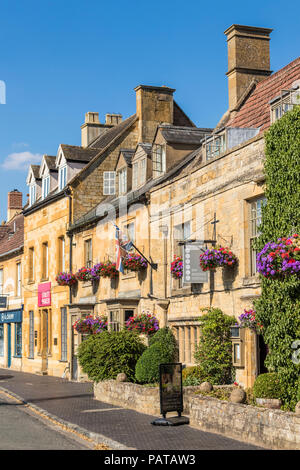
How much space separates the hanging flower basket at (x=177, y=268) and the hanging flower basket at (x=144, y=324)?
269 centimetres

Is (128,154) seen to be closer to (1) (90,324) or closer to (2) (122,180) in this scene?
(2) (122,180)

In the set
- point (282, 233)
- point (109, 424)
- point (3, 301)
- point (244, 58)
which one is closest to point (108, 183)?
point (244, 58)

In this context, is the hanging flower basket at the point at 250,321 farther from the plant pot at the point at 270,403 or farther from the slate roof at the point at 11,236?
the slate roof at the point at 11,236

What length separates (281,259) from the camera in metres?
13.5

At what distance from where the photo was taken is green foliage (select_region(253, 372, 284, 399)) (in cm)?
1470

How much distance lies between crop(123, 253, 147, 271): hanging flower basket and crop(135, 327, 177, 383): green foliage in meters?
2.76

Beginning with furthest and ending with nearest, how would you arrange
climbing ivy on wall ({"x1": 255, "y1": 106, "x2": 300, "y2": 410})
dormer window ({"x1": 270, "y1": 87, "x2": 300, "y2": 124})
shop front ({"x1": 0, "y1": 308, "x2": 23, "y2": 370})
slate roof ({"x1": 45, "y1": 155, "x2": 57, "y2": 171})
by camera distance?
shop front ({"x1": 0, "y1": 308, "x2": 23, "y2": 370})
slate roof ({"x1": 45, "y1": 155, "x2": 57, "y2": 171})
dormer window ({"x1": 270, "y1": 87, "x2": 300, "y2": 124})
climbing ivy on wall ({"x1": 255, "y1": 106, "x2": 300, "y2": 410})

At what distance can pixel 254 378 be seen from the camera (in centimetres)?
1670

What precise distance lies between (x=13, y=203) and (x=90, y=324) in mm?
28038

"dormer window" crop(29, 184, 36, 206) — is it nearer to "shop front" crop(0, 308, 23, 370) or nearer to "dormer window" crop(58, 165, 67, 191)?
"dormer window" crop(58, 165, 67, 191)

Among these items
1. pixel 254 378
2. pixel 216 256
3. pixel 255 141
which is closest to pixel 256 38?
pixel 255 141

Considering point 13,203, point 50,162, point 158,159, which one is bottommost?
point 158,159

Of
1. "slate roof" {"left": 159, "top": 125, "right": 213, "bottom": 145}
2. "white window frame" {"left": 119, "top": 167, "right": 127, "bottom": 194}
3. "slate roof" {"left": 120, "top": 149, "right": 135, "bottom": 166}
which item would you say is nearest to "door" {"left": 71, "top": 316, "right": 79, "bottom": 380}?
"white window frame" {"left": 119, "top": 167, "right": 127, "bottom": 194}
